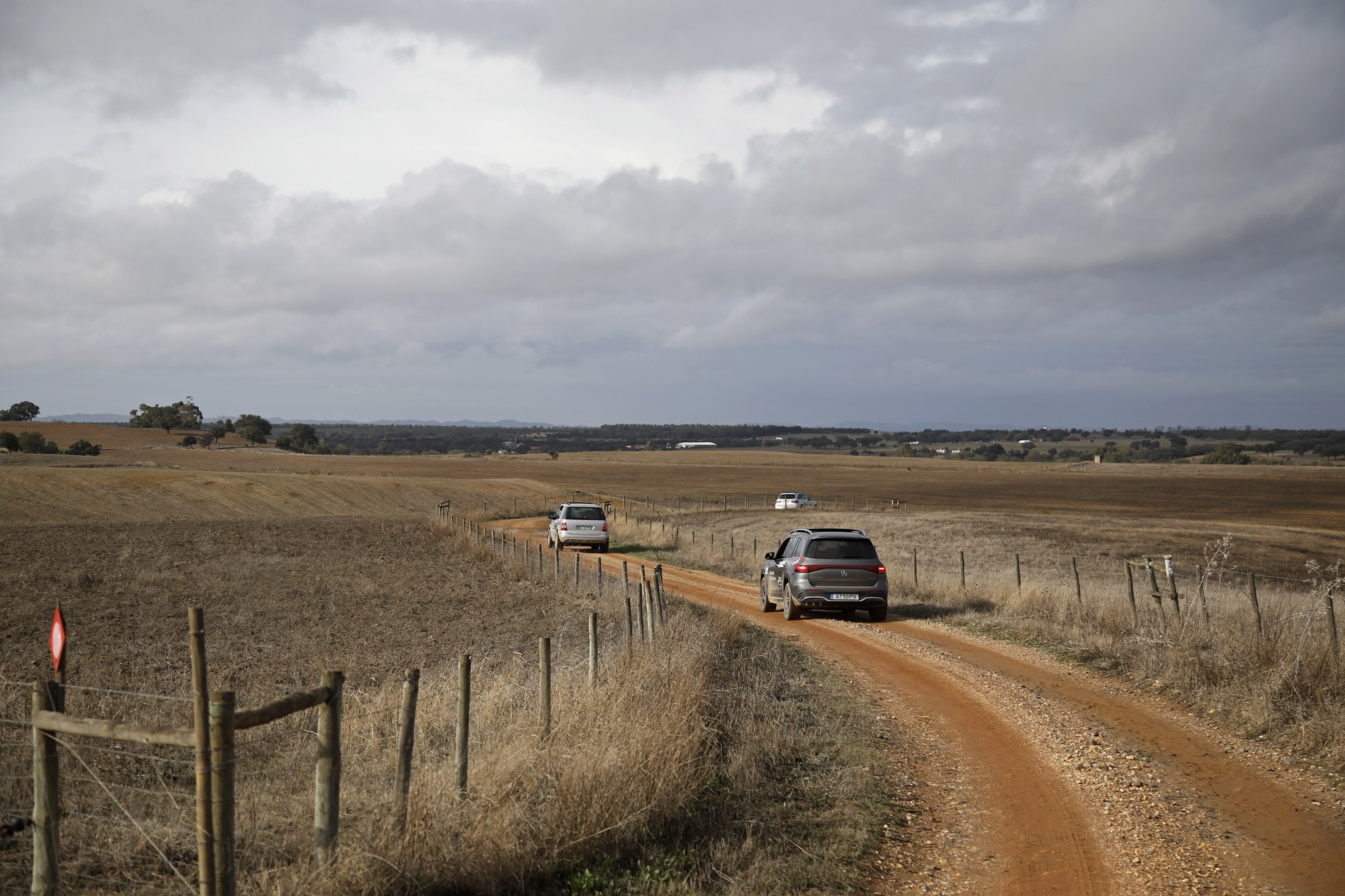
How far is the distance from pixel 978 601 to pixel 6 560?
90.4 feet

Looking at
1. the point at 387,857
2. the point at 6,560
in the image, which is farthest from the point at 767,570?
the point at 6,560

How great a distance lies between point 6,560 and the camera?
27.3 meters

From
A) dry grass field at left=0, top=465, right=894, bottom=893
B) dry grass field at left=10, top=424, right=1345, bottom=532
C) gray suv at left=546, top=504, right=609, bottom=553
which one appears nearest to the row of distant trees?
dry grass field at left=10, top=424, right=1345, bottom=532

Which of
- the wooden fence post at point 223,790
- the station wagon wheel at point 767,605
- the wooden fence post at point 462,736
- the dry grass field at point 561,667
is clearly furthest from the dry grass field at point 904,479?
the wooden fence post at point 223,790

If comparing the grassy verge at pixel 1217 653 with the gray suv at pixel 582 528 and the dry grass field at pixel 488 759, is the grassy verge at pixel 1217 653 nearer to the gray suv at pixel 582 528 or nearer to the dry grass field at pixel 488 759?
the dry grass field at pixel 488 759

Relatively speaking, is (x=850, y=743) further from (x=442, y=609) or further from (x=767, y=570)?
(x=442, y=609)

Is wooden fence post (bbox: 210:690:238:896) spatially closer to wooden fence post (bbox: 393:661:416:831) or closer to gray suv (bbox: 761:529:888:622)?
wooden fence post (bbox: 393:661:416:831)

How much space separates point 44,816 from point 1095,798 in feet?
24.1

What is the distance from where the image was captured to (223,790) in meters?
4.50

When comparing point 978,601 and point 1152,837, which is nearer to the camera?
point 1152,837

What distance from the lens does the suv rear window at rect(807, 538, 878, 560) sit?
1839 cm

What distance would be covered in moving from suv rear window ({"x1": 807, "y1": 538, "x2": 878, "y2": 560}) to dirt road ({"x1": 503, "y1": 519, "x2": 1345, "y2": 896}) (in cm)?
579

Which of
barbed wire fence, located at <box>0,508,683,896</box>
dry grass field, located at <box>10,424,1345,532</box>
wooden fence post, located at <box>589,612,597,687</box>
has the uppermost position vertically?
wooden fence post, located at <box>589,612,597,687</box>

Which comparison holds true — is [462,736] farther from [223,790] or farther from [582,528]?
[582,528]
